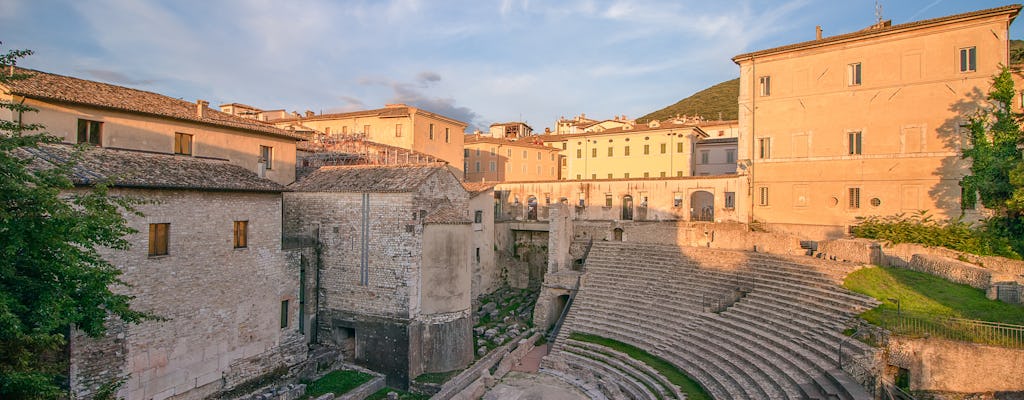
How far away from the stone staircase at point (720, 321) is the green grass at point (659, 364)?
0.73ft

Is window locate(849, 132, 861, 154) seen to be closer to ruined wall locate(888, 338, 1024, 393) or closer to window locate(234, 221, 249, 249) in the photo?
ruined wall locate(888, 338, 1024, 393)

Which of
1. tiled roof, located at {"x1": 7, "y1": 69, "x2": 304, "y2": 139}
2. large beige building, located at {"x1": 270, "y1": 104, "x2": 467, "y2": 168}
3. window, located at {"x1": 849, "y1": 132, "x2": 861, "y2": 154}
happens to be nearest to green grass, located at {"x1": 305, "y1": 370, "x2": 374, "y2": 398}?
tiled roof, located at {"x1": 7, "y1": 69, "x2": 304, "y2": 139}

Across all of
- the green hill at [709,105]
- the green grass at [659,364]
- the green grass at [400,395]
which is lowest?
the green grass at [400,395]

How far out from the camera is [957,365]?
11.1m

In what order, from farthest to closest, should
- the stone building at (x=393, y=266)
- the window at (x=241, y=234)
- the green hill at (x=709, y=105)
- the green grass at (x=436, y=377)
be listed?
the green hill at (x=709, y=105) < the stone building at (x=393, y=266) < the green grass at (x=436, y=377) < the window at (x=241, y=234)

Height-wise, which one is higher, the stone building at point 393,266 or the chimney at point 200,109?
the chimney at point 200,109

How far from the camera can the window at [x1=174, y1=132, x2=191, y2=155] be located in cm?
1844

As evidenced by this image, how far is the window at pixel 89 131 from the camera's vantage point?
16.0 m

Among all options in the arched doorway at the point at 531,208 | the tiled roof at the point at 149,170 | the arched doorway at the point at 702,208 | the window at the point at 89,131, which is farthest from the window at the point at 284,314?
the arched doorway at the point at 702,208

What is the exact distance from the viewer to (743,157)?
28000mm

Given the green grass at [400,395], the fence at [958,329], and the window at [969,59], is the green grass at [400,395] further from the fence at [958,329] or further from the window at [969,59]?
the window at [969,59]

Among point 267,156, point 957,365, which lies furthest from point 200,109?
point 957,365

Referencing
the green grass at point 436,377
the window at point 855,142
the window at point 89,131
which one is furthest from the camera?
the window at point 855,142

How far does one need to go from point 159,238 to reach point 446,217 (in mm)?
9462
